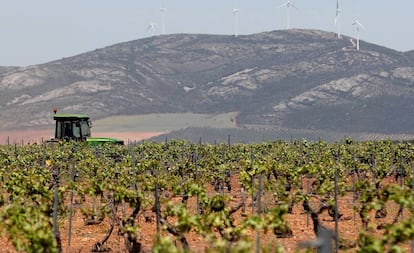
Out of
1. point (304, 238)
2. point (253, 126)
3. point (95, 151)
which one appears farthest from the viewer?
point (253, 126)

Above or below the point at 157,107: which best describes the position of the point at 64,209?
below

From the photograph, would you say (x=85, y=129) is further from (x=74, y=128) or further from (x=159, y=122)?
(x=159, y=122)

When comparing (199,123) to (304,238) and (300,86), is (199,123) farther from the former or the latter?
(304,238)

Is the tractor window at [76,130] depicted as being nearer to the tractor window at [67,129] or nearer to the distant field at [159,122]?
the tractor window at [67,129]

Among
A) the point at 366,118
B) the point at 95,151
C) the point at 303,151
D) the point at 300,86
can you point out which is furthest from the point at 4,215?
the point at 300,86

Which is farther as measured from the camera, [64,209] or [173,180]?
[173,180]

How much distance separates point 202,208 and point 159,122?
11571 cm

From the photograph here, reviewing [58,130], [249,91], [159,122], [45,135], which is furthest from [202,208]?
[249,91]

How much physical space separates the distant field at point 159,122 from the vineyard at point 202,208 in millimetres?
85941

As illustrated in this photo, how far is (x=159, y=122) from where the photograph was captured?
138 metres

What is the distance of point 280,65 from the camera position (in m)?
190

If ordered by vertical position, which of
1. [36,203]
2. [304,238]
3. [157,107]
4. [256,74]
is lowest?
[304,238]

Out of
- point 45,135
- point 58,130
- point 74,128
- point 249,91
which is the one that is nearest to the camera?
point 74,128

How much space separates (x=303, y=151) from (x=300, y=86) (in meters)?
125
